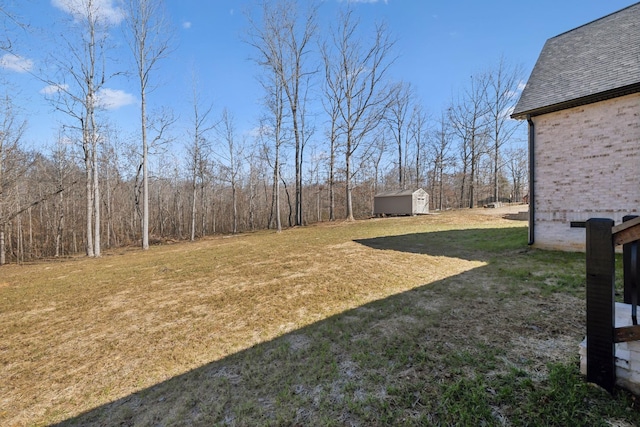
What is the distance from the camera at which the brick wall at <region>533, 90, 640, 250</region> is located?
5.56m

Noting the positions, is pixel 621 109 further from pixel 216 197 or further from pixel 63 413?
pixel 216 197

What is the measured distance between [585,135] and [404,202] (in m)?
15.3

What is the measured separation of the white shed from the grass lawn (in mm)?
15719

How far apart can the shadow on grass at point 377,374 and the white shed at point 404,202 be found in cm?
1822

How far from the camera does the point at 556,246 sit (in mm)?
6539

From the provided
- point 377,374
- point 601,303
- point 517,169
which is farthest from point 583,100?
point 517,169

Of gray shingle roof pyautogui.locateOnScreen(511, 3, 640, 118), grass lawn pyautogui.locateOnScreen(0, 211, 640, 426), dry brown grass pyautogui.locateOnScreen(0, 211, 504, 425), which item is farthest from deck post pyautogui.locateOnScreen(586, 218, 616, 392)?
gray shingle roof pyautogui.locateOnScreen(511, 3, 640, 118)

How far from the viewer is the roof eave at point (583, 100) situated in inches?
216

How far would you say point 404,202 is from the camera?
843 inches

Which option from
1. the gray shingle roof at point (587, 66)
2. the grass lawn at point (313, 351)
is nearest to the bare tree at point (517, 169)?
the gray shingle roof at point (587, 66)

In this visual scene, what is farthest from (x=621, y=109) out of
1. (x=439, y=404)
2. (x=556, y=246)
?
(x=439, y=404)

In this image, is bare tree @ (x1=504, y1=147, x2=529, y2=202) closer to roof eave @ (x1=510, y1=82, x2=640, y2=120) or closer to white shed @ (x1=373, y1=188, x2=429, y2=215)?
white shed @ (x1=373, y1=188, x2=429, y2=215)

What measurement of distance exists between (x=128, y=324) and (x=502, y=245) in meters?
9.04

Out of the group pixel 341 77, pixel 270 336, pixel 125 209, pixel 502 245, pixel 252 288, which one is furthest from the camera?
pixel 125 209
